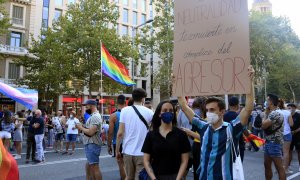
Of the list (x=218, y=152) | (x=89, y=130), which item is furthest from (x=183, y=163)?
(x=89, y=130)

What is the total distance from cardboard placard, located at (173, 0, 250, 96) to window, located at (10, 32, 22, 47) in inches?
1383

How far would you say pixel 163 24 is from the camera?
109ft

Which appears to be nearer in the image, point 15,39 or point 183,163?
point 183,163

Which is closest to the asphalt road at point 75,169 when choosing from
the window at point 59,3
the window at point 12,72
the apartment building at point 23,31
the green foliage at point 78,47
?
the green foliage at point 78,47

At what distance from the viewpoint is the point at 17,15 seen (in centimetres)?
3638

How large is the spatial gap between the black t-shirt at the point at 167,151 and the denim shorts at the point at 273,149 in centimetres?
303

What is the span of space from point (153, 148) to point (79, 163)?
7.23 meters

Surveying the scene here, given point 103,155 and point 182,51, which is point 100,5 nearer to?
point 103,155

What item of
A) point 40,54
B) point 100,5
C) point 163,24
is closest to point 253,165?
point 100,5

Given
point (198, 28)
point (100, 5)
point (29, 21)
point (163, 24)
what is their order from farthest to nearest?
point (29, 21), point (163, 24), point (100, 5), point (198, 28)

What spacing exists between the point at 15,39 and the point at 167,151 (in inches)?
1432

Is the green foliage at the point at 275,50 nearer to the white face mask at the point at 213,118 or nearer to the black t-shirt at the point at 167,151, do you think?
the black t-shirt at the point at 167,151

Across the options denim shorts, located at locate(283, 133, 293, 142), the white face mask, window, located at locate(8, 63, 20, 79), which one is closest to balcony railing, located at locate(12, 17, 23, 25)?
window, located at locate(8, 63, 20, 79)

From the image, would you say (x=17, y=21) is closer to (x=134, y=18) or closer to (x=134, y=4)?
(x=134, y=18)
